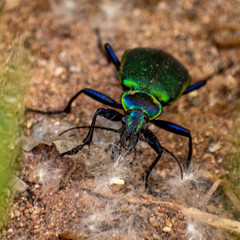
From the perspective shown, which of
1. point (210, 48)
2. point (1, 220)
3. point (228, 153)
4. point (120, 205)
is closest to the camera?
point (1, 220)

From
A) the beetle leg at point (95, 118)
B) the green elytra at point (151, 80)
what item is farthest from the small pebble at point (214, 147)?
the beetle leg at point (95, 118)

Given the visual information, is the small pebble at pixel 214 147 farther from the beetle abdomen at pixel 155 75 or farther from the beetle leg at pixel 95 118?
the beetle leg at pixel 95 118

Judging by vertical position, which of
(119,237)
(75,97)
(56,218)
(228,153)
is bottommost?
(228,153)

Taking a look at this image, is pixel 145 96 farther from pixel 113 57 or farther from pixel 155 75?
pixel 113 57

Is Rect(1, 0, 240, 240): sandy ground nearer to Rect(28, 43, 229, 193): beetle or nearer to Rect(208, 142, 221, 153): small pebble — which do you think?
Rect(208, 142, 221, 153): small pebble

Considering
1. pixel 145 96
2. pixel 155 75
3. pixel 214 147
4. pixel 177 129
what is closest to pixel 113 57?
pixel 155 75

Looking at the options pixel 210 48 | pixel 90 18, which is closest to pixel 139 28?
pixel 90 18

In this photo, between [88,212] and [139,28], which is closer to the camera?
[88,212]

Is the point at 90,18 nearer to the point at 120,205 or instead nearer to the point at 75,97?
the point at 75,97
